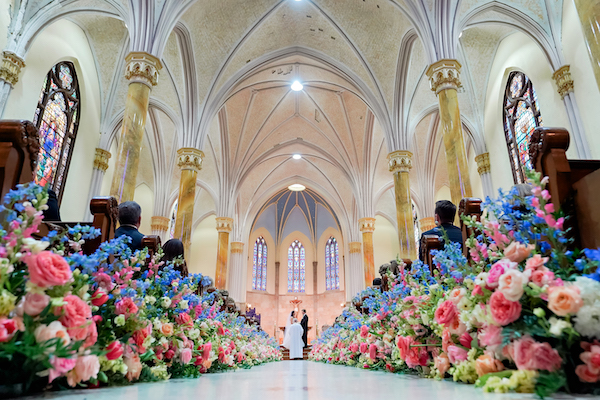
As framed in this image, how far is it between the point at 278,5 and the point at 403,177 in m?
6.73

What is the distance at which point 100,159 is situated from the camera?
13.3 m

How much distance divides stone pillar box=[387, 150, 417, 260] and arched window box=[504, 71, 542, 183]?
9.99 ft

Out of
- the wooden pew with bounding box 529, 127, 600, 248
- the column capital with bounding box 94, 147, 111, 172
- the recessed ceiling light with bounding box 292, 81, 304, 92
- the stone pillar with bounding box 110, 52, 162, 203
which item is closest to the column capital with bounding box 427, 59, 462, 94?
the stone pillar with bounding box 110, 52, 162, 203

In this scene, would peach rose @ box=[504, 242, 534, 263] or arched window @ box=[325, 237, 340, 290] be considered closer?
peach rose @ box=[504, 242, 534, 263]

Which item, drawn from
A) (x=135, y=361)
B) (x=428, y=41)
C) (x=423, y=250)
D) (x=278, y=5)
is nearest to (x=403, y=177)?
(x=428, y=41)

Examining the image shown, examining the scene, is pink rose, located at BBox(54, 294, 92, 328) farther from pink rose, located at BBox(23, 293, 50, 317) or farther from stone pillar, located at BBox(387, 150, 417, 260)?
stone pillar, located at BBox(387, 150, 417, 260)

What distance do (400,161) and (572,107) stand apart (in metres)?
4.61

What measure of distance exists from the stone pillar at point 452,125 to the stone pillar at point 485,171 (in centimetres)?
540

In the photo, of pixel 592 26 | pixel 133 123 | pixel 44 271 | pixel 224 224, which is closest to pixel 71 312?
pixel 44 271

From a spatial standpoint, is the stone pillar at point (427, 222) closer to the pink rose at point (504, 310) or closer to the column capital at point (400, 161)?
the column capital at point (400, 161)

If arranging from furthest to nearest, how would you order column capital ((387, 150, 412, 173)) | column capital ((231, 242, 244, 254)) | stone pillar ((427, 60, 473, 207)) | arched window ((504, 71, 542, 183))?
column capital ((231, 242, 244, 254)) → column capital ((387, 150, 412, 173)) → arched window ((504, 71, 542, 183)) → stone pillar ((427, 60, 473, 207))

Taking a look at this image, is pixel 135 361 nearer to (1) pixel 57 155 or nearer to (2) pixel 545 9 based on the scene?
(1) pixel 57 155

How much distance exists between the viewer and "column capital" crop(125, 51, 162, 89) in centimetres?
859

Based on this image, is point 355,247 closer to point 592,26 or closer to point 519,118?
point 519,118
